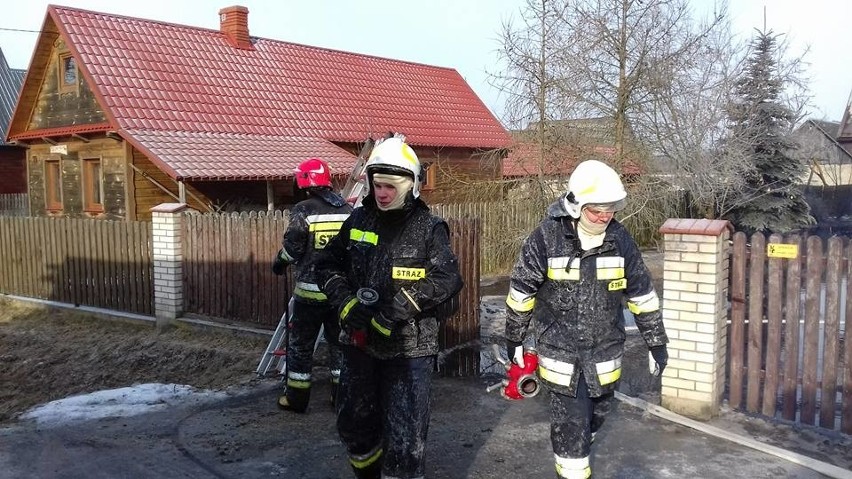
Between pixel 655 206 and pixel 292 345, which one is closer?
Result: pixel 292 345

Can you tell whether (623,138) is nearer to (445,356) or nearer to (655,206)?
(655,206)

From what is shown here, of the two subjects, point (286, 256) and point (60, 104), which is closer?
point (286, 256)

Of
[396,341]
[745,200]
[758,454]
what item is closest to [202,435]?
[396,341]

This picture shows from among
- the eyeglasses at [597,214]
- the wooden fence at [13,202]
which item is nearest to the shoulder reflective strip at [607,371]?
the eyeglasses at [597,214]

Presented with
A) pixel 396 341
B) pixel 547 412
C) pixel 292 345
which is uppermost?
pixel 396 341

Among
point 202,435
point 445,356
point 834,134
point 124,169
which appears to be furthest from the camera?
point 834,134

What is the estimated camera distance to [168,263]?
9117 millimetres

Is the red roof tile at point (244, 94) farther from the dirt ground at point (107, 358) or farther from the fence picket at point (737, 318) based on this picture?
the fence picket at point (737, 318)

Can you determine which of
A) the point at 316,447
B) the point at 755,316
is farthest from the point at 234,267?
the point at 755,316

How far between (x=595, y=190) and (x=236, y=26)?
17.5 meters

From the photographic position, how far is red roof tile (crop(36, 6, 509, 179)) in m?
14.8

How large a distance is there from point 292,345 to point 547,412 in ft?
7.04

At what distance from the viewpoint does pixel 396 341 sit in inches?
138

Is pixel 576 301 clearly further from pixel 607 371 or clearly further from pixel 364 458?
pixel 364 458
